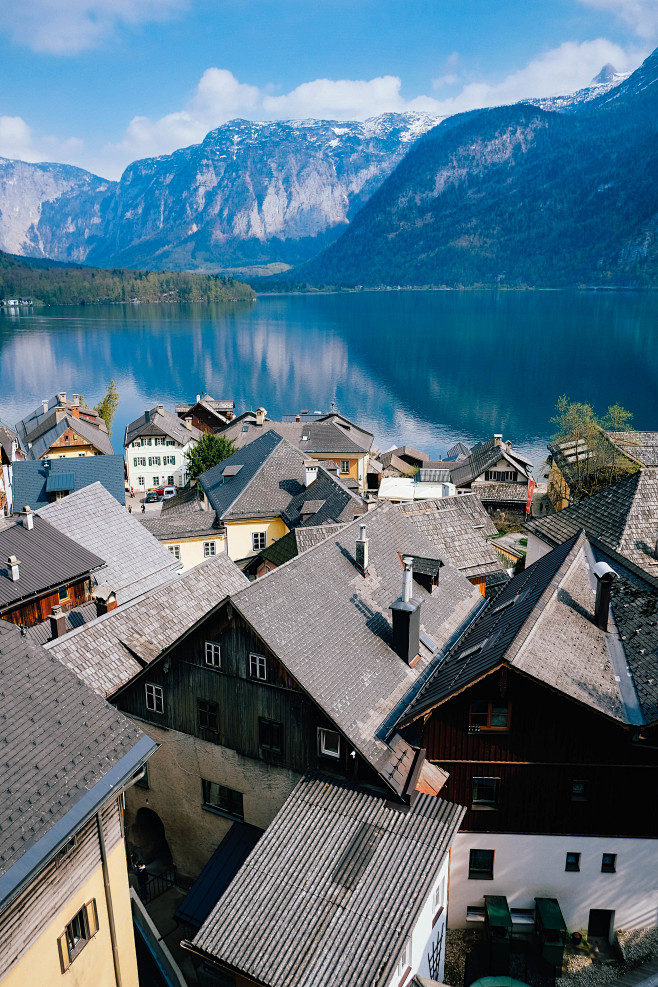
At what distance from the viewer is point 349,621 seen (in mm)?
20734

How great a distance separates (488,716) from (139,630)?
13.8m

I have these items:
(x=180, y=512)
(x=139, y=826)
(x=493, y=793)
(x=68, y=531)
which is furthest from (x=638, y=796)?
(x=180, y=512)

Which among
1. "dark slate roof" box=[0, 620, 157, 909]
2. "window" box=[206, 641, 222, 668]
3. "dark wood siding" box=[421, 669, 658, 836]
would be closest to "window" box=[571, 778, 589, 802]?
"dark wood siding" box=[421, 669, 658, 836]

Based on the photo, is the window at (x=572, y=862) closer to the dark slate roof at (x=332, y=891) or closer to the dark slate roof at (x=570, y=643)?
the dark slate roof at (x=570, y=643)

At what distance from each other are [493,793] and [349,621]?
647 centimetres

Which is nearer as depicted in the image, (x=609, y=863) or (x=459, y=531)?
(x=609, y=863)

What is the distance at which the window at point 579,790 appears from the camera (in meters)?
19.0

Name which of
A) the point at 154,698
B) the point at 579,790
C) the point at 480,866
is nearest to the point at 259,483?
the point at 154,698

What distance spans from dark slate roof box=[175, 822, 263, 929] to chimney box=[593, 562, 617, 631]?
12908 mm

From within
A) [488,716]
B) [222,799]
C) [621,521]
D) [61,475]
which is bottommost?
[222,799]

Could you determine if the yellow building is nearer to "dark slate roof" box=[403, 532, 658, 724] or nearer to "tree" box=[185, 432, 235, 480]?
"dark slate roof" box=[403, 532, 658, 724]

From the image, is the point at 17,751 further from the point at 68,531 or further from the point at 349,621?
the point at 68,531

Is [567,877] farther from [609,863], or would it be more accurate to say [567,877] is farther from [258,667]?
[258,667]

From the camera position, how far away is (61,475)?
53.1 meters
